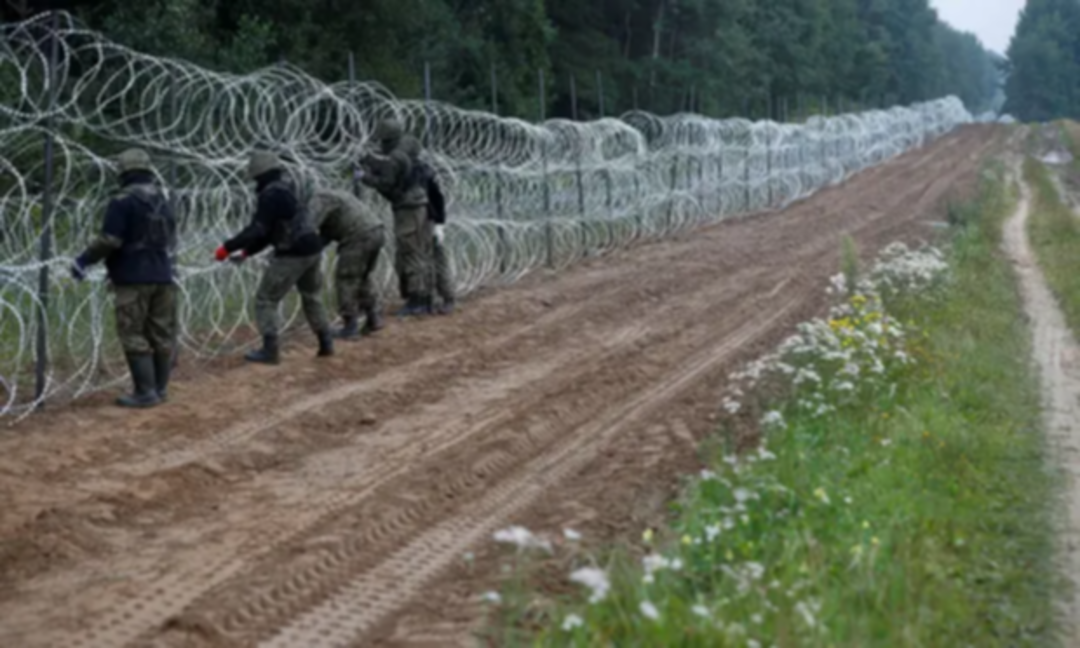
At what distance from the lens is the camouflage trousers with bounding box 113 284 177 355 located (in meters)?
9.88

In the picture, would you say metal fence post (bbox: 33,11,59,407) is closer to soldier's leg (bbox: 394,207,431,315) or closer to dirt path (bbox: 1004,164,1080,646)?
soldier's leg (bbox: 394,207,431,315)

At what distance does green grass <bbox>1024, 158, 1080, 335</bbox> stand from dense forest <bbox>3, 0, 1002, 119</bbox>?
26.0 feet

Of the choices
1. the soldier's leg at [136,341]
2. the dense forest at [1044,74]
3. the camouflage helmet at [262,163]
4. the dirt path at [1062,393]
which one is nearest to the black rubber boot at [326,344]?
the camouflage helmet at [262,163]

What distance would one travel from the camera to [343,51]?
32594 mm

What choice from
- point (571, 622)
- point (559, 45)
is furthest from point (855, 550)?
point (559, 45)

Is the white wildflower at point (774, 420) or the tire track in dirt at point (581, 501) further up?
the white wildflower at point (774, 420)

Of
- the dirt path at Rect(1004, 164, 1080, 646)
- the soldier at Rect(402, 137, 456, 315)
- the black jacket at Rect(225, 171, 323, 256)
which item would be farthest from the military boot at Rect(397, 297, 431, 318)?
the dirt path at Rect(1004, 164, 1080, 646)

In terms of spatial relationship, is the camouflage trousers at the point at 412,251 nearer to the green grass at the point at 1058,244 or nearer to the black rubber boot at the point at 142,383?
the black rubber boot at the point at 142,383

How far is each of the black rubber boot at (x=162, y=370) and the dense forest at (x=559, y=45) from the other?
11149 millimetres

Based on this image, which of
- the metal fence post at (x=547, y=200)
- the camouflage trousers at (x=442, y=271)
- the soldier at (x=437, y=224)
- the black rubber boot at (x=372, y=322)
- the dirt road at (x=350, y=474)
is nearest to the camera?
the dirt road at (x=350, y=474)

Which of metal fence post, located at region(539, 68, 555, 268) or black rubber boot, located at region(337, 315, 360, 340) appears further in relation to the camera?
metal fence post, located at region(539, 68, 555, 268)

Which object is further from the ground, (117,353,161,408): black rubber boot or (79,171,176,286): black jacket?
(79,171,176,286): black jacket

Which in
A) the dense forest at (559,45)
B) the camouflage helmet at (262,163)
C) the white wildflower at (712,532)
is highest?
the dense forest at (559,45)

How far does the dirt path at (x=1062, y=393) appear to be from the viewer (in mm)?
6965
